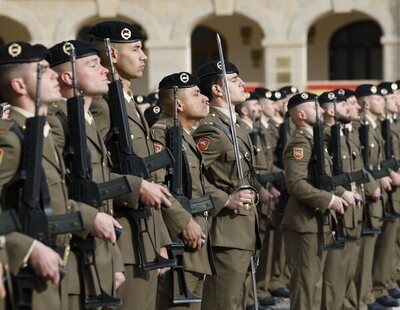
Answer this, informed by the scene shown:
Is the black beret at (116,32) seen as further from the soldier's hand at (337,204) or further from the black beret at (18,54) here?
the soldier's hand at (337,204)

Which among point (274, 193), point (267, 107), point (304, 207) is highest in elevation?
point (267, 107)

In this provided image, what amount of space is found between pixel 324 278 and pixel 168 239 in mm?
3153

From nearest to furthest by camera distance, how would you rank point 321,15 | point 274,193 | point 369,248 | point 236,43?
1. point 369,248
2. point 274,193
3. point 321,15
4. point 236,43

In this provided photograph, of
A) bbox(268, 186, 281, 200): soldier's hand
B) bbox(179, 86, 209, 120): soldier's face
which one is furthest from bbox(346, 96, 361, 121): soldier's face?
bbox(179, 86, 209, 120): soldier's face

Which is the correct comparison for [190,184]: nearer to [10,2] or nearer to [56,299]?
[56,299]

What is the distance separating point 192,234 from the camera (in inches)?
269

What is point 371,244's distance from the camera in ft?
34.9

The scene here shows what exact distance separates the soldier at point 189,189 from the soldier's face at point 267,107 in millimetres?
5569

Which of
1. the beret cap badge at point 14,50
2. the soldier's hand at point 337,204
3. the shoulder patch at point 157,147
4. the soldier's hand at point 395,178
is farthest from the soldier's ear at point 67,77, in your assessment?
the soldier's hand at point 395,178

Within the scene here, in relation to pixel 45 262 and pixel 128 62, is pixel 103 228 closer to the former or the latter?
pixel 45 262

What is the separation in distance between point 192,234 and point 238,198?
32.5 inches

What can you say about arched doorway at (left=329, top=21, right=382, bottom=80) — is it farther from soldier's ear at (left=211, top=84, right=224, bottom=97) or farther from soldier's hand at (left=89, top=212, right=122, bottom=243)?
soldier's hand at (left=89, top=212, right=122, bottom=243)

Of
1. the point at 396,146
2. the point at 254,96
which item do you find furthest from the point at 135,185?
the point at 254,96

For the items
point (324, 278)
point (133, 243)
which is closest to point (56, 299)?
point (133, 243)
